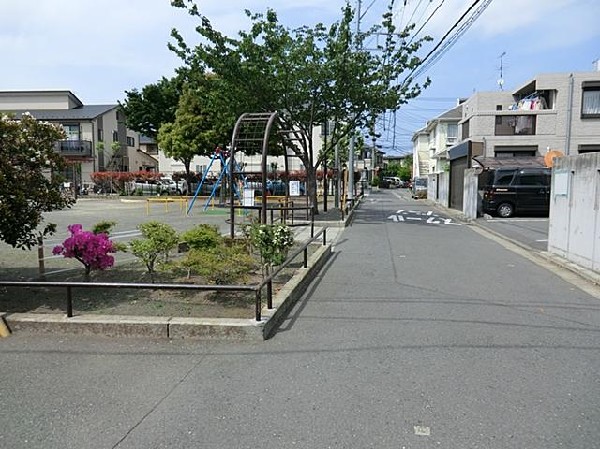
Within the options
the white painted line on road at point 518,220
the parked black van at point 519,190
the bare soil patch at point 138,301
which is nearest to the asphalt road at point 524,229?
the white painted line on road at point 518,220

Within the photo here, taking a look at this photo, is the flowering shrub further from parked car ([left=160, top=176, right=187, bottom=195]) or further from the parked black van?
parked car ([left=160, top=176, right=187, bottom=195])

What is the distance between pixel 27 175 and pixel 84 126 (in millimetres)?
44760

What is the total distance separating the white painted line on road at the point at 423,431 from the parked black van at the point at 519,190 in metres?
19.5

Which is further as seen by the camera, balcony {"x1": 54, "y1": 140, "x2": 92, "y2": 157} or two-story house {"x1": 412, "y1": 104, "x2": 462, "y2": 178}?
two-story house {"x1": 412, "y1": 104, "x2": 462, "y2": 178}

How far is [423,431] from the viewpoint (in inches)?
131

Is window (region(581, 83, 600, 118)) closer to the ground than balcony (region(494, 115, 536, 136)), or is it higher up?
higher up

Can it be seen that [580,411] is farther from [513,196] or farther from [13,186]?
[513,196]

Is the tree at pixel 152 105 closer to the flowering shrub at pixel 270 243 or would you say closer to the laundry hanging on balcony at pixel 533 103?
the laundry hanging on balcony at pixel 533 103

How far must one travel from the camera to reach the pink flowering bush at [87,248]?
6773 millimetres

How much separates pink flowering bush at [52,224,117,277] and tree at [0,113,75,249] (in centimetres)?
34

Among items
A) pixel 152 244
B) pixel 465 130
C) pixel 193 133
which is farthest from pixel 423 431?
pixel 193 133

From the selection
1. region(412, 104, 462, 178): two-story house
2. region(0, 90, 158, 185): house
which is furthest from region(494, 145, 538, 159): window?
region(0, 90, 158, 185): house

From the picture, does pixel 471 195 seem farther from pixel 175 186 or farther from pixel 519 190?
pixel 175 186

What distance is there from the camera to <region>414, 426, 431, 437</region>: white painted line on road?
3.30m
